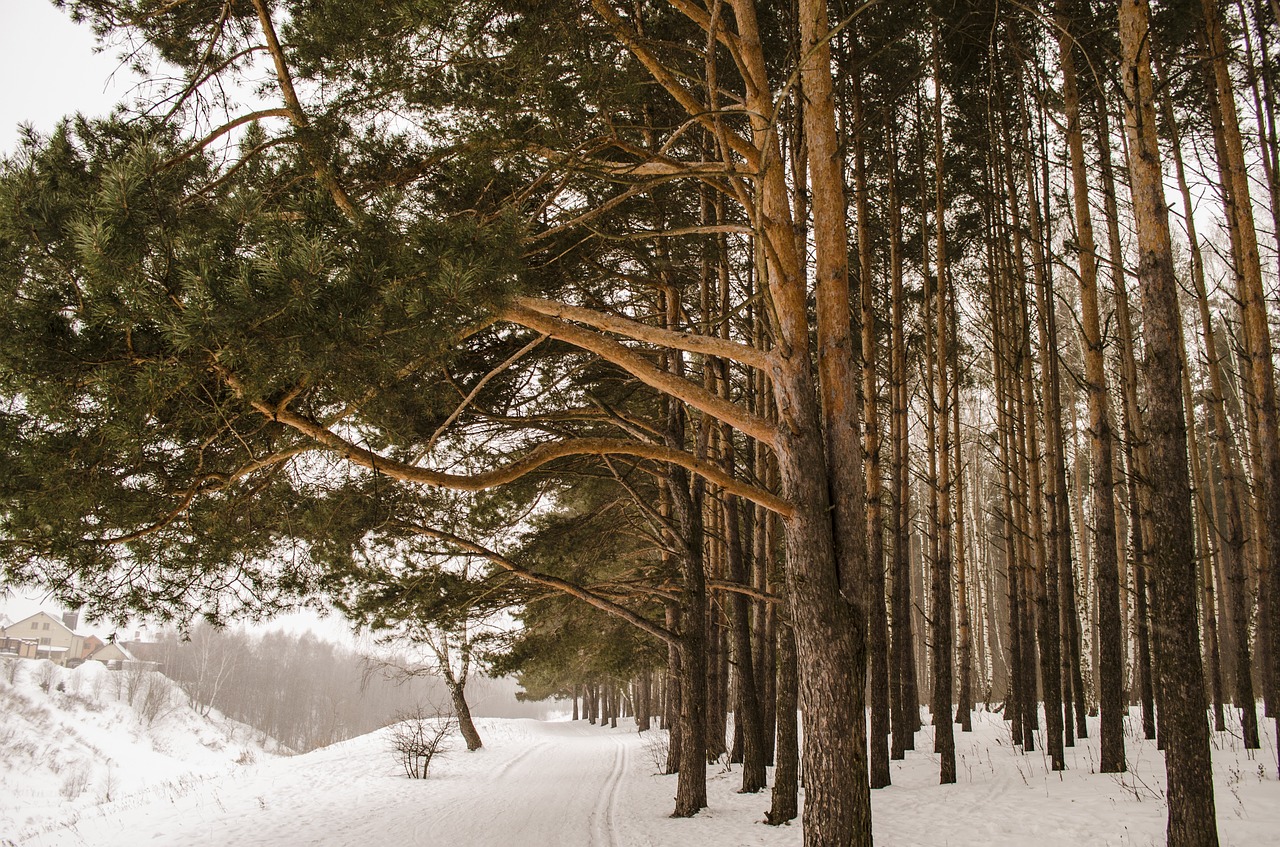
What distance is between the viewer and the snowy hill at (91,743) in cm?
1742

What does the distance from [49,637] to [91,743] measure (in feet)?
133

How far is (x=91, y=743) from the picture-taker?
2750cm

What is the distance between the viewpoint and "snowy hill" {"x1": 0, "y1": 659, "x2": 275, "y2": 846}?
686 inches

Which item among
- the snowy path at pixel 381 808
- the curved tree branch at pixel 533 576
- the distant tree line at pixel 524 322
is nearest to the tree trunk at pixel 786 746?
the distant tree line at pixel 524 322

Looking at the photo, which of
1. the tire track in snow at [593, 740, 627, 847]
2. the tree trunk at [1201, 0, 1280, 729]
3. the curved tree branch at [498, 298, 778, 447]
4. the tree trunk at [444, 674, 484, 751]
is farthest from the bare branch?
the tree trunk at [444, 674, 484, 751]

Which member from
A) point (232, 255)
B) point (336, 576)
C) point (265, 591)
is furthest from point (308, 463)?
point (232, 255)

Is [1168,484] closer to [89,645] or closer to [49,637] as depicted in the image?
[49,637]

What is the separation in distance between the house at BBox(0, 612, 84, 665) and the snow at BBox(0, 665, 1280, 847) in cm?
5167

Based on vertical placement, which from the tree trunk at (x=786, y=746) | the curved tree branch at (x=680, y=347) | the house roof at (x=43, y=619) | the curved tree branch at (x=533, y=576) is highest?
the curved tree branch at (x=680, y=347)

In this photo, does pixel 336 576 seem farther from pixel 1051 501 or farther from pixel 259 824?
pixel 1051 501

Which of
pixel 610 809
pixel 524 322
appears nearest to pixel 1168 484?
pixel 524 322

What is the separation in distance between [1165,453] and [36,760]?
3083cm

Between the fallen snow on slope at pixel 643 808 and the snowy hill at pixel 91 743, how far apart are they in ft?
Result: 14.0

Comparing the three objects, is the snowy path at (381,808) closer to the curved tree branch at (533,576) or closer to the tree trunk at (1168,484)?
the curved tree branch at (533,576)
